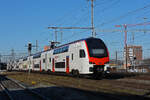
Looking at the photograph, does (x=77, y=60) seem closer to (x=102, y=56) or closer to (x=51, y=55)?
(x=102, y=56)

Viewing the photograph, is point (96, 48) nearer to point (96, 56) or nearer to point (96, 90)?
point (96, 56)

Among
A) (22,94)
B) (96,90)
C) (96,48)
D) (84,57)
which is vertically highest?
(96,48)

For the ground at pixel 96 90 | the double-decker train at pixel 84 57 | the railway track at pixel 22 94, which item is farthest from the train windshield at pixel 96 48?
the railway track at pixel 22 94

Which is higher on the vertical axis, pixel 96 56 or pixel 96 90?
pixel 96 56

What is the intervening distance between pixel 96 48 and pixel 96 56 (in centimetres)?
85

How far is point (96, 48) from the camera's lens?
22250mm

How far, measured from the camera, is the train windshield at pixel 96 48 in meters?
21.9

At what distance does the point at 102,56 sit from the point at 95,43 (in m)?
1.47

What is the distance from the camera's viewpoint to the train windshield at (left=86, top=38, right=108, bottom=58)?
21.9m

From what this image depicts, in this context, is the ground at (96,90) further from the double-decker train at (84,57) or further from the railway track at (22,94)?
the double-decker train at (84,57)

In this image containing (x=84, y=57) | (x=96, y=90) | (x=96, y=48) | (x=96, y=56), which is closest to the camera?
(x=96, y=90)

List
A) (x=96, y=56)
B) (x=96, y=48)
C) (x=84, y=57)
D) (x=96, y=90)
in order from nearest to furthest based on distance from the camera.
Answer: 1. (x=96, y=90)
2. (x=96, y=56)
3. (x=84, y=57)
4. (x=96, y=48)

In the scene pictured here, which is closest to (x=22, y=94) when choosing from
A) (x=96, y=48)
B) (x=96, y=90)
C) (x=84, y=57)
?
(x=96, y=90)

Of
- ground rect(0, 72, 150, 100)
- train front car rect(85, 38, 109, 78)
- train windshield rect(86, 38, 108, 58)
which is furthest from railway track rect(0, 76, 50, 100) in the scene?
train windshield rect(86, 38, 108, 58)
